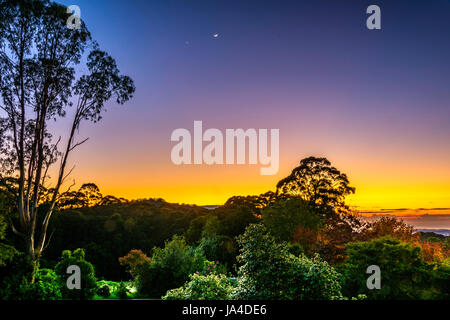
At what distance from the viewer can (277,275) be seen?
596cm

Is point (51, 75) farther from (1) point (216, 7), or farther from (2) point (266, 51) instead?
(2) point (266, 51)

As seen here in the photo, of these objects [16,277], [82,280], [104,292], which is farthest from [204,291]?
[104,292]

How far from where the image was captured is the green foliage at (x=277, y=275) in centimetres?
574

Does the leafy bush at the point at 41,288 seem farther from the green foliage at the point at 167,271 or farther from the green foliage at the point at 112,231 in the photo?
Answer: the green foliage at the point at 112,231

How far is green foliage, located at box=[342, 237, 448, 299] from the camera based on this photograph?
10.2 m

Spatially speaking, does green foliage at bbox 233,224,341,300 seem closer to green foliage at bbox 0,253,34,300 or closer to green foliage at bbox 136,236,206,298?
green foliage at bbox 0,253,34,300

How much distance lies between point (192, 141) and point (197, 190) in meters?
10.6

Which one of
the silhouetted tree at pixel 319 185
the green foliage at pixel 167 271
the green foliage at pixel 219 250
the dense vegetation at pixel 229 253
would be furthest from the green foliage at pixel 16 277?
the silhouetted tree at pixel 319 185

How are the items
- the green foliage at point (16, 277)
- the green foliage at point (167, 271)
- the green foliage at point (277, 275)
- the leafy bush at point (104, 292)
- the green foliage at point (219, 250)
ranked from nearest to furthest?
the green foliage at point (277, 275), the green foliage at point (16, 277), the leafy bush at point (104, 292), the green foliage at point (167, 271), the green foliage at point (219, 250)

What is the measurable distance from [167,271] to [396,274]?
35.1 feet

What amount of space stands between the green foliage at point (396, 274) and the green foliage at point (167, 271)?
7888 mm

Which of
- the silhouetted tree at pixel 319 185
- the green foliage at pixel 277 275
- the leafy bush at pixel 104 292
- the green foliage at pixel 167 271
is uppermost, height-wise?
the silhouetted tree at pixel 319 185

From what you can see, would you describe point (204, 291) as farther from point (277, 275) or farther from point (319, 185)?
point (319, 185)

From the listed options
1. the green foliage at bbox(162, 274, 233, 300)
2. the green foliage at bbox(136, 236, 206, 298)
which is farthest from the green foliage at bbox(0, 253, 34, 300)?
the green foliage at bbox(136, 236, 206, 298)
